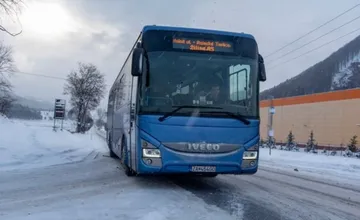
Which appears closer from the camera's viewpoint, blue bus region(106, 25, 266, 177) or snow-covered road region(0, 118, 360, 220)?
snow-covered road region(0, 118, 360, 220)

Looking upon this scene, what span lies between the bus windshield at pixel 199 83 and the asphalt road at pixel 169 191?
1.82 metres

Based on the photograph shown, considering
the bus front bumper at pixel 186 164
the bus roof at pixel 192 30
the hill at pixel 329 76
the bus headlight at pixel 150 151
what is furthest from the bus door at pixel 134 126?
the hill at pixel 329 76

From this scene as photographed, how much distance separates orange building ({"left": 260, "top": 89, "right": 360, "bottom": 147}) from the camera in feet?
156

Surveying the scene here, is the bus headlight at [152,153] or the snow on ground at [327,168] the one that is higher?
the bus headlight at [152,153]

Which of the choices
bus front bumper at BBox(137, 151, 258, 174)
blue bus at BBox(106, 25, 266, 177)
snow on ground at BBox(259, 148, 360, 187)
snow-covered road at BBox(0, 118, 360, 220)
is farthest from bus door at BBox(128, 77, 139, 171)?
snow on ground at BBox(259, 148, 360, 187)

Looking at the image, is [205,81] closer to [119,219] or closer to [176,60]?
[176,60]

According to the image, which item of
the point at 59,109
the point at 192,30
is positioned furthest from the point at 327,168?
the point at 59,109

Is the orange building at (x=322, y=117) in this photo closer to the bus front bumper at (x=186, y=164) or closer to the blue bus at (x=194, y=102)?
the blue bus at (x=194, y=102)

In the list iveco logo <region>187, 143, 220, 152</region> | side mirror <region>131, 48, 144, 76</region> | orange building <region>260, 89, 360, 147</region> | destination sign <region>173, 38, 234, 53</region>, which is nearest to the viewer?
side mirror <region>131, 48, 144, 76</region>

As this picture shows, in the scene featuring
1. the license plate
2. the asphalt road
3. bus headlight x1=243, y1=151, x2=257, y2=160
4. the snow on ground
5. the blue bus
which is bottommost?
the snow on ground

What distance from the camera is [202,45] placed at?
8523 millimetres

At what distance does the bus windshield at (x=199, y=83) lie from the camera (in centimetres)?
808

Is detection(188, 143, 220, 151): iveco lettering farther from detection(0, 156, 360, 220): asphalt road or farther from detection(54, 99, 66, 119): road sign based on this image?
detection(54, 99, 66, 119): road sign

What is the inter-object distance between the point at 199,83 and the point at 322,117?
4836 centimetres
